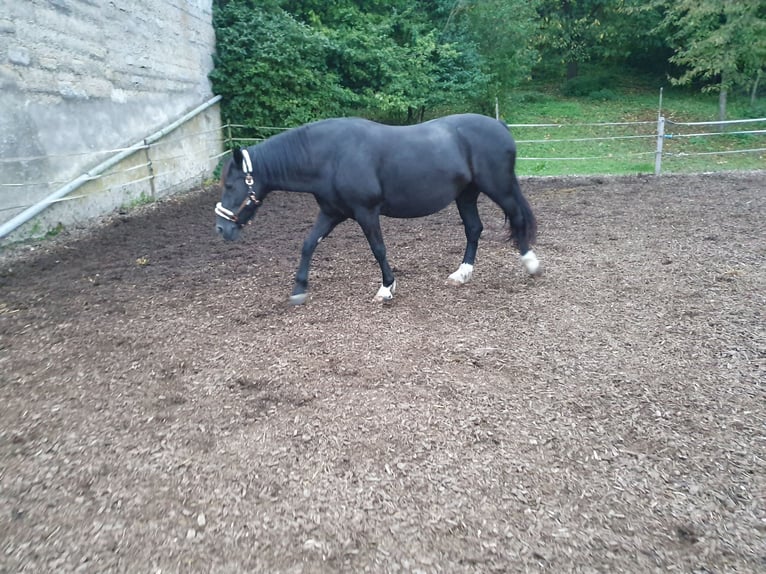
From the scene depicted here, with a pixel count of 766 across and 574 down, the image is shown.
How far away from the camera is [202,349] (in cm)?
372

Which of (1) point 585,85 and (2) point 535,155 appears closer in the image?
(2) point 535,155

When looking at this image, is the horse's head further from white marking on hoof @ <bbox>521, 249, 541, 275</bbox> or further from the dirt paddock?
white marking on hoof @ <bbox>521, 249, 541, 275</bbox>

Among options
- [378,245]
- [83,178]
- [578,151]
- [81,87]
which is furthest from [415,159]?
[578,151]

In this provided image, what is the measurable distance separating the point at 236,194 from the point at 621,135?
1511 cm

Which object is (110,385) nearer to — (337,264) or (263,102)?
(337,264)

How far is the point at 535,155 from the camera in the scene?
13891 mm

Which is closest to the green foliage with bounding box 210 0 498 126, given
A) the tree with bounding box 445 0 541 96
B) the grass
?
the tree with bounding box 445 0 541 96

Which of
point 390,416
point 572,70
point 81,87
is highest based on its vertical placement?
point 572,70

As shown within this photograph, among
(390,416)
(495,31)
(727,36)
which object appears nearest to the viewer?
(390,416)

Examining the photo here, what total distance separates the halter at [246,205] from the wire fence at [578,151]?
360cm

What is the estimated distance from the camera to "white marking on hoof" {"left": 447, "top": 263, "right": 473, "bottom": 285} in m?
4.83

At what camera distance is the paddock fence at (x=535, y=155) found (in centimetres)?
732

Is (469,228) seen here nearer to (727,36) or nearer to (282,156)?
(282,156)

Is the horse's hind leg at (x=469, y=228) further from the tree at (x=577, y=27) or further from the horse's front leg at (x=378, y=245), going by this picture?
the tree at (x=577, y=27)
